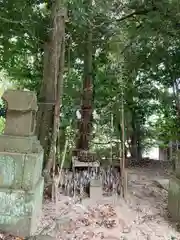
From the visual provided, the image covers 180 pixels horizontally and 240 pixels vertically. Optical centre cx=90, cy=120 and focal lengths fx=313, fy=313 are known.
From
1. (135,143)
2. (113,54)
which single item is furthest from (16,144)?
(135,143)

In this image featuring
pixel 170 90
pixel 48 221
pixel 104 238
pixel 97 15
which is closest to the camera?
pixel 104 238

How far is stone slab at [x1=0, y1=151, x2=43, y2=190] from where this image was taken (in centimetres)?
338

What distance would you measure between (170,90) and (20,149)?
18.5ft

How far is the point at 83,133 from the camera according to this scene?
6145mm

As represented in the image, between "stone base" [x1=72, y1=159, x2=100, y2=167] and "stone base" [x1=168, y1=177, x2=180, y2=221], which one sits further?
"stone base" [x1=72, y1=159, x2=100, y2=167]

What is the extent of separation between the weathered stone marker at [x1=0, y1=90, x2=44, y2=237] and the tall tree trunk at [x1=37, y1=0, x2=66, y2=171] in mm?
1130

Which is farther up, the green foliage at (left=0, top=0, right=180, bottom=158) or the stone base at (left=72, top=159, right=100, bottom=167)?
the green foliage at (left=0, top=0, right=180, bottom=158)

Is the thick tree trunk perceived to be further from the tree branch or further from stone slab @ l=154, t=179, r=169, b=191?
the tree branch

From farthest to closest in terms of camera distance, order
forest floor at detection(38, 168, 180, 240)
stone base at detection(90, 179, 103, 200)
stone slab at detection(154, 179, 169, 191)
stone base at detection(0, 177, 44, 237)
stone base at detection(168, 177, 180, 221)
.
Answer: stone slab at detection(154, 179, 169, 191), stone base at detection(90, 179, 103, 200), stone base at detection(168, 177, 180, 221), forest floor at detection(38, 168, 180, 240), stone base at detection(0, 177, 44, 237)

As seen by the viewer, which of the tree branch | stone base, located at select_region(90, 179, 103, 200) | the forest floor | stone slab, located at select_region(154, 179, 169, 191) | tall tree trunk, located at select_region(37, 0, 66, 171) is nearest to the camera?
the forest floor

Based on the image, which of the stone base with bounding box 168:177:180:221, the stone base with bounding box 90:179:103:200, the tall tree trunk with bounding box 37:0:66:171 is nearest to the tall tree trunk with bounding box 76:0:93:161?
the tall tree trunk with bounding box 37:0:66:171

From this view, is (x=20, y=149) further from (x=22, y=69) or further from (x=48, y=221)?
(x=22, y=69)

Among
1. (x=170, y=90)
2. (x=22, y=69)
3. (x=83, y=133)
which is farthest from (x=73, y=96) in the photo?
(x=170, y=90)


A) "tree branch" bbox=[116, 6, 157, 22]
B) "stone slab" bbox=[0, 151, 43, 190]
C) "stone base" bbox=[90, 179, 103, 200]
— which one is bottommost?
"stone base" bbox=[90, 179, 103, 200]
